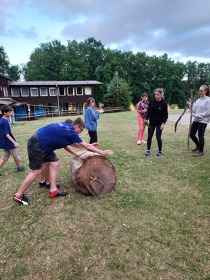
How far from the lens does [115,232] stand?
3.10m

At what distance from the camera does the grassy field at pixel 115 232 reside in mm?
2492

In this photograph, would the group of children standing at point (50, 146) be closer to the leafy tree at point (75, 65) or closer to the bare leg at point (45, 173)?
the bare leg at point (45, 173)

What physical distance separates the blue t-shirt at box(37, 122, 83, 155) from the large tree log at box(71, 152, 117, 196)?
1.90 feet

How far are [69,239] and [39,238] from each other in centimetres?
41

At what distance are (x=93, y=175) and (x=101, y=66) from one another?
53615 millimetres

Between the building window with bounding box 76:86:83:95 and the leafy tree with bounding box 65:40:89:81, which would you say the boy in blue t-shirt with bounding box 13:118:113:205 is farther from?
the leafy tree with bounding box 65:40:89:81

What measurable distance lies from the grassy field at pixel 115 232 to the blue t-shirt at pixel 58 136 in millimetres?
1059

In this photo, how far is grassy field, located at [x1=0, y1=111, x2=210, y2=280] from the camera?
2492 mm

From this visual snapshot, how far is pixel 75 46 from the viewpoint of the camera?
59.8 meters

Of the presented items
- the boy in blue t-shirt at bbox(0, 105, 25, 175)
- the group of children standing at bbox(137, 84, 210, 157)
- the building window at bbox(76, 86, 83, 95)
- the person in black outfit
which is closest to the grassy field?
the boy in blue t-shirt at bbox(0, 105, 25, 175)

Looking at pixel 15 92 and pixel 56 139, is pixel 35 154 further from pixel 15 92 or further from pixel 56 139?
pixel 15 92

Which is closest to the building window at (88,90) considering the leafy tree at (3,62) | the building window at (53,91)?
the building window at (53,91)

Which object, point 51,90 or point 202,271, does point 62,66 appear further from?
point 202,271

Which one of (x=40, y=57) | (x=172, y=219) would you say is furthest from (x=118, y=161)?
(x=40, y=57)
